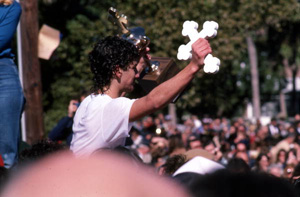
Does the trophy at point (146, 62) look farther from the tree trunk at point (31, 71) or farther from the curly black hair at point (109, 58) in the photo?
the tree trunk at point (31, 71)

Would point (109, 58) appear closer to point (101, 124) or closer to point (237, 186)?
point (101, 124)

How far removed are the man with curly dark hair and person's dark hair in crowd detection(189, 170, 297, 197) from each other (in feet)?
3.91

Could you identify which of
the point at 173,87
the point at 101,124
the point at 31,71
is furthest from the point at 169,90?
the point at 31,71

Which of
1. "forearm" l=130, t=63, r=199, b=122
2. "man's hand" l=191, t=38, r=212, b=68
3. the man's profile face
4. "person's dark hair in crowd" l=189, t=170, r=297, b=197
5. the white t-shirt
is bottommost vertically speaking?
the white t-shirt

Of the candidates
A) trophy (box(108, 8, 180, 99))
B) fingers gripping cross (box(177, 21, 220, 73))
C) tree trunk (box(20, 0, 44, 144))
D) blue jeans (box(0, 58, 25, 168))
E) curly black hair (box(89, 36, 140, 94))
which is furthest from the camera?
tree trunk (box(20, 0, 44, 144))

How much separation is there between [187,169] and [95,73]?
1.02 meters

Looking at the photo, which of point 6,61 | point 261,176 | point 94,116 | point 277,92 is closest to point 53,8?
point 6,61

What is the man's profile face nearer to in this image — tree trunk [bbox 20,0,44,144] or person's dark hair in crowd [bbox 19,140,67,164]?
person's dark hair in crowd [bbox 19,140,67,164]

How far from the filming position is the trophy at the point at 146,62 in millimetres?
2682

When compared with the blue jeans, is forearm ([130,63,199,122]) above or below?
above

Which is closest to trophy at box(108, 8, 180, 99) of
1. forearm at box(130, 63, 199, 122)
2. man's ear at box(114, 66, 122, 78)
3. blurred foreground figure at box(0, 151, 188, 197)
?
man's ear at box(114, 66, 122, 78)

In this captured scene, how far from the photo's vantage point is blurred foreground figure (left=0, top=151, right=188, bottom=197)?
959mm

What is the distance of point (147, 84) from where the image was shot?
283cm

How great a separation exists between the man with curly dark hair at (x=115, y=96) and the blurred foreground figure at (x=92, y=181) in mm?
1222
